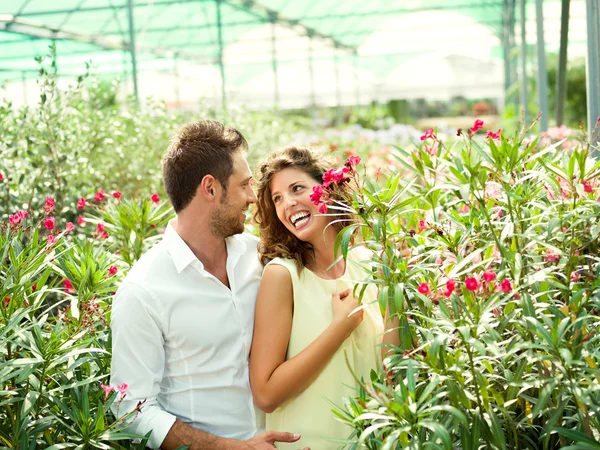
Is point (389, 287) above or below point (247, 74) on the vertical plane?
below

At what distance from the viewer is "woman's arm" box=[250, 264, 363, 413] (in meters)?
2.01

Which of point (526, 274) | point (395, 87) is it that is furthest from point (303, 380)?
point (395, 87)

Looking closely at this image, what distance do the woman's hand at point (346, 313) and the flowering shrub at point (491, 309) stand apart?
18 cm

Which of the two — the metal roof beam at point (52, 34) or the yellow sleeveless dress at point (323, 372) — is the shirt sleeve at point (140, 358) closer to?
the yellow sleeveless dress at point (323, 372)

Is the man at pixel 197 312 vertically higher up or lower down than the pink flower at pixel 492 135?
lower down

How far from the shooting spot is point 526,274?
1722mm

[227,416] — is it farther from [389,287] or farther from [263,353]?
[389,287]

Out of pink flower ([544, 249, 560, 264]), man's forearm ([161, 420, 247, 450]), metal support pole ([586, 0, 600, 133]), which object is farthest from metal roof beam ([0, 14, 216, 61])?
pink flower ([544, 249, 560, 264])

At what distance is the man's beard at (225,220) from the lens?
224 cm

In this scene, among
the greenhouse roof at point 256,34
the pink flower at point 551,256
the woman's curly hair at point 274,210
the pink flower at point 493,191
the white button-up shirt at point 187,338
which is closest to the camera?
the pink flower at point 551,256

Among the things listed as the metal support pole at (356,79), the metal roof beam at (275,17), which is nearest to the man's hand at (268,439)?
the metal roof beam at (275,17)

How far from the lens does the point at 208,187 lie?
2.23 m

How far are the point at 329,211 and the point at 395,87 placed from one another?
67.6 ft

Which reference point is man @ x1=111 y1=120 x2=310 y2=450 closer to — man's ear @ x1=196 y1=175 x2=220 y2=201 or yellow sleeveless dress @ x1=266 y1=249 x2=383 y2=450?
man's ear @ x1=196 y1=175 x2=220 y2=201
